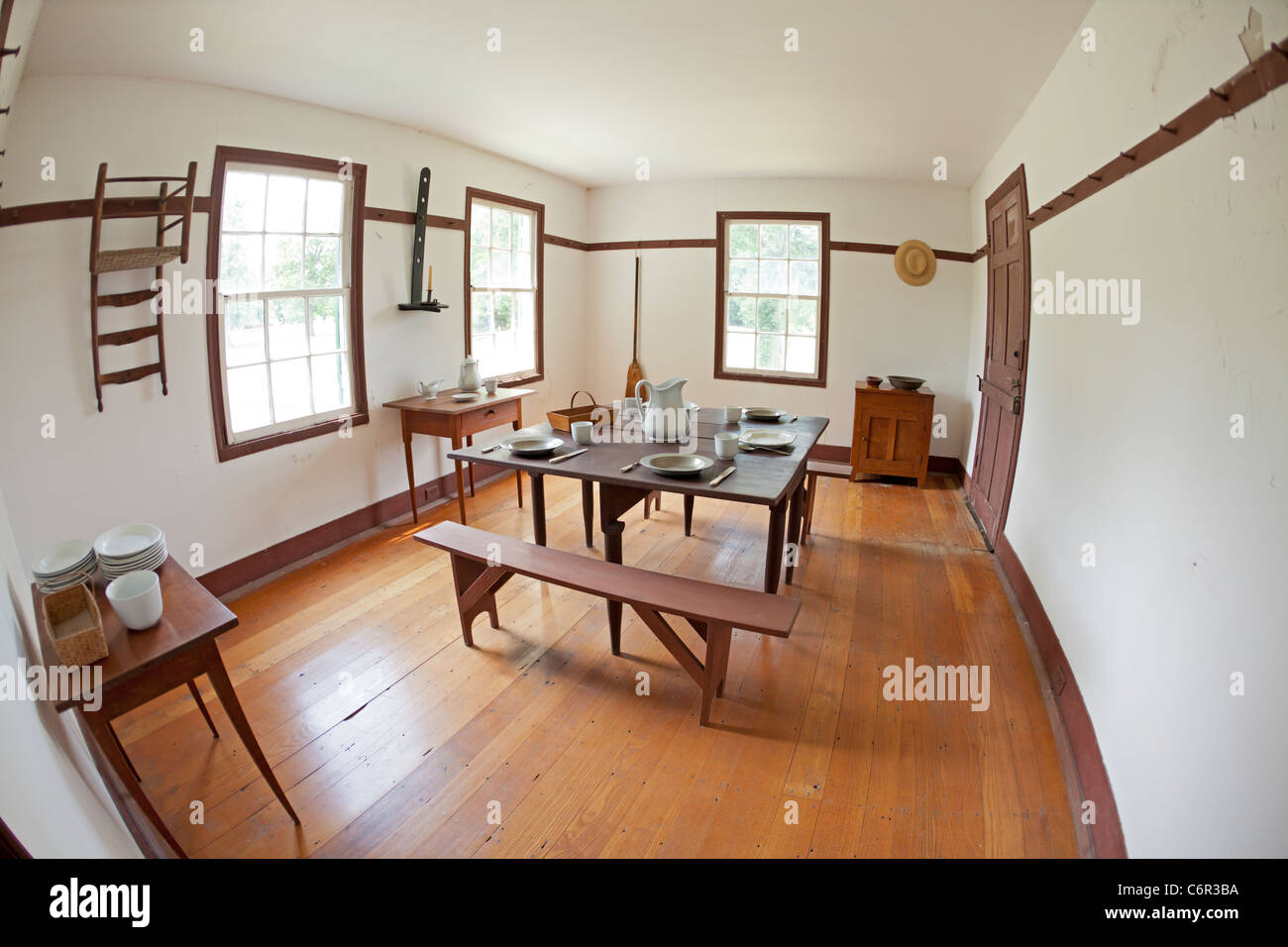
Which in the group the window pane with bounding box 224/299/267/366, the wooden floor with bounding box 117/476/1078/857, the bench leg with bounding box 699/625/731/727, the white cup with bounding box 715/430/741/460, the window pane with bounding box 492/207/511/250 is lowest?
the wooden floor with bounding box 117/476/1078/857

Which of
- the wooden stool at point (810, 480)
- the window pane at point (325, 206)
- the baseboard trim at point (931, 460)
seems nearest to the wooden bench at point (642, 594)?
the wooden stool at point (810, 480)

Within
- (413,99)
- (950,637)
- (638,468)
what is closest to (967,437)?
(950,637)

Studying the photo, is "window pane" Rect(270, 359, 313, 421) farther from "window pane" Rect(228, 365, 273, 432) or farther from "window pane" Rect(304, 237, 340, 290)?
"window pane" Rect(304, 237, 340, 290)

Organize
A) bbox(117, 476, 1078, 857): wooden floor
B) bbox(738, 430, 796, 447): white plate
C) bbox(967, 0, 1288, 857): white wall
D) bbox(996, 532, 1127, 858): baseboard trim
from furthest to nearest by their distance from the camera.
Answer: bbox(738, 430, 796, 447): white plate, bbox(117, 476, 1078, 857): wooden floor, bbox(996, 532, 1127, 858): baseboard trim, bbox(967, 0, 1288, 857): white wall

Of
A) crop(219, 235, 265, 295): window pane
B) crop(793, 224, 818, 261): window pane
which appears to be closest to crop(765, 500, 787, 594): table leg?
crop(219, 235, 265, 295): window pane

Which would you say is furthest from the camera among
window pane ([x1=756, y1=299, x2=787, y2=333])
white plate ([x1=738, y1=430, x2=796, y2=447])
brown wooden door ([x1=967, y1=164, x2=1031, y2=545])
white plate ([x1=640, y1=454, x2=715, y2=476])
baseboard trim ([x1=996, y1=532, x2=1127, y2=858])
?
window pane ([x1=756, y1=299, x2=787, y2=333])

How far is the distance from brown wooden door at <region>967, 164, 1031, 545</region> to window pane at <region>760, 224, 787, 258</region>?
180 centimetres

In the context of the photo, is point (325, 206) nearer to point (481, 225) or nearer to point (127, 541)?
point (481, 225)

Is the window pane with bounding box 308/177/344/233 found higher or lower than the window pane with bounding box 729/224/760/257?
lower

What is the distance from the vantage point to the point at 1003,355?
4285 millimetres

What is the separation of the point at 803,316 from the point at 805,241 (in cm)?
71

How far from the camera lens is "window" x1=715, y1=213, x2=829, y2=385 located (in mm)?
6148

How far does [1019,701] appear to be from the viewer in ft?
8.61

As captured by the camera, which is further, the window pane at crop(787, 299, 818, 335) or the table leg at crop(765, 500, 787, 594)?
→ the window pane at crop(787, 299, 818, 335)
